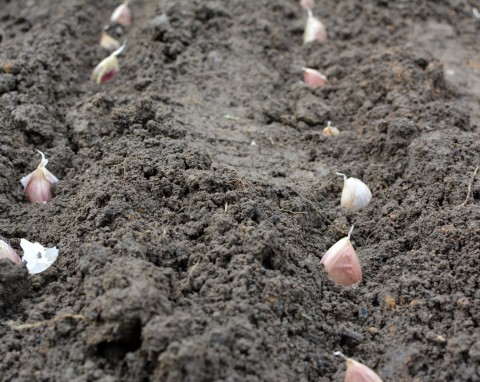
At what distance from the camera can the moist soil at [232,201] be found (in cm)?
188

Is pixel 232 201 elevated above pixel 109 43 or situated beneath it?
elevated above

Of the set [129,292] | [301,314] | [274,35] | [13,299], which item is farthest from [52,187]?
[274,35]

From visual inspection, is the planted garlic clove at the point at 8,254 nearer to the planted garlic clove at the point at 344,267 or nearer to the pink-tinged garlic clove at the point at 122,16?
the planted garlic clove at the point at 344,267

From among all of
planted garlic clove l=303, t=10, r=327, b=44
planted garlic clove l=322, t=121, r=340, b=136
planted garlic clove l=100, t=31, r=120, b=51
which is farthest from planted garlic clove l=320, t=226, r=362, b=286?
planted garlic clove l=100, t=31, r=120, b=51

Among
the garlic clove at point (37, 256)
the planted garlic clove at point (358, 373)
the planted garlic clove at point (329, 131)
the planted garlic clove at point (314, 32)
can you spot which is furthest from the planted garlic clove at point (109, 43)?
the planted garlic clove at point (358, 373)

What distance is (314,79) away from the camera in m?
3.48

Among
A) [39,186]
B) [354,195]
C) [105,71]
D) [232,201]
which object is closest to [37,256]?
[39,186]

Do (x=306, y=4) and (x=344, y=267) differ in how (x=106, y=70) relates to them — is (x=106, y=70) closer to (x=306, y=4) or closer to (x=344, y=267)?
(x=306, y=4)

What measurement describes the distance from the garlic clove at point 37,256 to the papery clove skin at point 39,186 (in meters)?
0.35

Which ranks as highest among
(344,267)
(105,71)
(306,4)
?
(105,71)

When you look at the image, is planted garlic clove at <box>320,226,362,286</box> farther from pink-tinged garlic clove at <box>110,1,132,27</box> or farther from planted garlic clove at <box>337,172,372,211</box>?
pink-tinged garlic clove at <box>110,1,132,27</box>

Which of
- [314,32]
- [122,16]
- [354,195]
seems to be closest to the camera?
[354,195]

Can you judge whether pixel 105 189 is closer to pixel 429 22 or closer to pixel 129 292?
pixel 129 292

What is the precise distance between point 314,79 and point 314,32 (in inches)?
22.4
